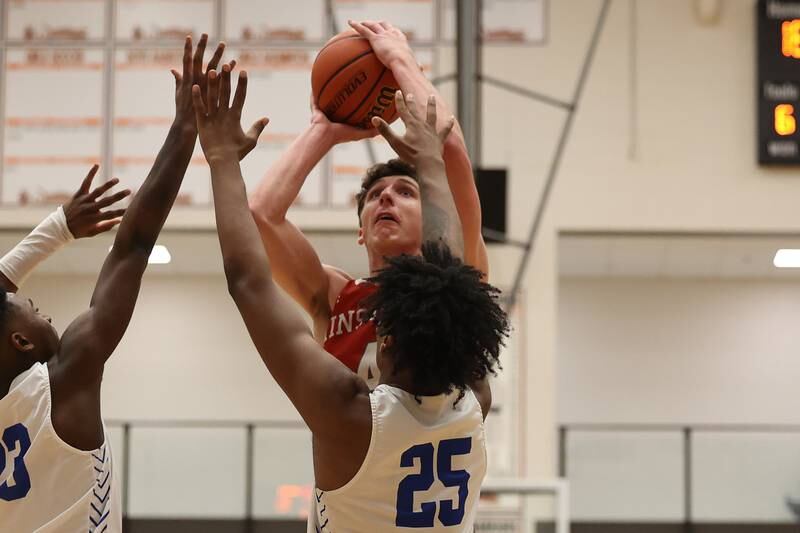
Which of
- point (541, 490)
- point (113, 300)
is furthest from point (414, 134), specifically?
point (541, 490)

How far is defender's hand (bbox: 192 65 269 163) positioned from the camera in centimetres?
267

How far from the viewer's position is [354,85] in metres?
3.20

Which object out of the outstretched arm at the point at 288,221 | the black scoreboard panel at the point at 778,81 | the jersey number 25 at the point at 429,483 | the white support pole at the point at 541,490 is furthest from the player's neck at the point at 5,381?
the black scoreboard panel at the point at 778,81

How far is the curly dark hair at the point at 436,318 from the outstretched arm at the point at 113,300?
0.71m

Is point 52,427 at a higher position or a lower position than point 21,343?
lower

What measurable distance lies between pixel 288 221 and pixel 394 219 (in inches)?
12.1

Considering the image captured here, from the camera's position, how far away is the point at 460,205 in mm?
3047

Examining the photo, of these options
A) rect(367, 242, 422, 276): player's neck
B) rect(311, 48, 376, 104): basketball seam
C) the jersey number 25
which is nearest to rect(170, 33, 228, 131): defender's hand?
rect(311, 48, 376, 104): basketball seam

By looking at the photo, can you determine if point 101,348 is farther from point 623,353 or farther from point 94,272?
point 623,353

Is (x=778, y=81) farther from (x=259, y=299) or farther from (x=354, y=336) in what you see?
(x=259, y=299)

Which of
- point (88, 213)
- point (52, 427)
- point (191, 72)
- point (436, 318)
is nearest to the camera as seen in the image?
point (436, 318)

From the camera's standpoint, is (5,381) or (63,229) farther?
(63,229)

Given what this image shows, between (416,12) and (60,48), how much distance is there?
108 inches

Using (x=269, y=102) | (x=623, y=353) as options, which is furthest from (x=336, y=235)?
(x=623, y=353)
